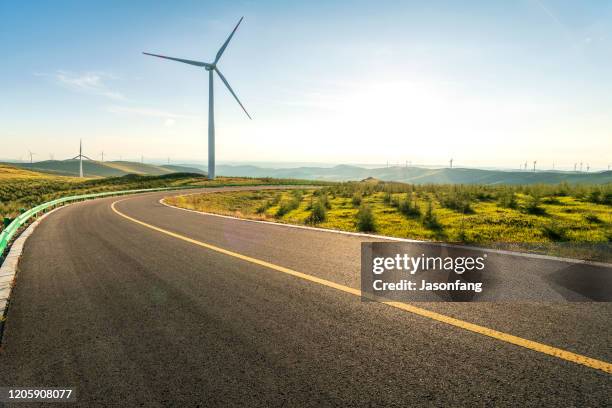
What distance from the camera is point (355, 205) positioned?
70.6 feet

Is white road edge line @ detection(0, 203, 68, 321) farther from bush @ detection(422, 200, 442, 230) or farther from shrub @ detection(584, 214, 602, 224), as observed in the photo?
shrub @ detection(584, 214, 602, 224)

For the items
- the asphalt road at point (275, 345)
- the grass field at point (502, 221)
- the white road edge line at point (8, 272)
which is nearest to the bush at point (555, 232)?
the grass field at point (502, 221)

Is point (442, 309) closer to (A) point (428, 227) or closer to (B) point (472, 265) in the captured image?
(B) point (472, 265)

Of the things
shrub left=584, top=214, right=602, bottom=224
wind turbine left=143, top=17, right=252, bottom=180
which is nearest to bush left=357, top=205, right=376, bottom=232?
shrub left=584, top=214, right=602, bottom=224

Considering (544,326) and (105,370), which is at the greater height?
(544,326)

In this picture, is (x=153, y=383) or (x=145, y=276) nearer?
(x=153, y=383)

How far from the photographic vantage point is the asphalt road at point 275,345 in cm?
244

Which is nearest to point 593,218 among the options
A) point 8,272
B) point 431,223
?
point 431,223

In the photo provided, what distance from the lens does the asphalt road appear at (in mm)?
2436

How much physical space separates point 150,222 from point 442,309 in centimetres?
1180

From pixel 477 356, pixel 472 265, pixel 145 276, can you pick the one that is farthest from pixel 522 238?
pixel 145 276

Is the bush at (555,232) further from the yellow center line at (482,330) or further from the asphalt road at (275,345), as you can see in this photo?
the yellow center line at (482,330)

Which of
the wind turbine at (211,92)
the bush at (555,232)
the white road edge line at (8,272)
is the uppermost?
the wind turbine at (211,92)

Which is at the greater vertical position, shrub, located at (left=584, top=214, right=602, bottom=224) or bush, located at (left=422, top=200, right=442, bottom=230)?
shrub, located at (left=584, top=214, right=602, bottom=224)
